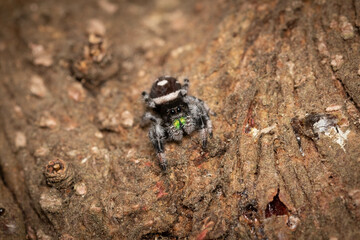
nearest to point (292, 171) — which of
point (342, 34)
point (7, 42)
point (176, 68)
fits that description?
point (342, 34)

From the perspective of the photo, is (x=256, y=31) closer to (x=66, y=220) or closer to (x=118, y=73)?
(x=118, y=73)

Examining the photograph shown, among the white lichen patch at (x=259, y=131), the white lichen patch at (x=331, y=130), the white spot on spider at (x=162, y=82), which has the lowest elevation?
the white lichen patch at (x=331, y=130)

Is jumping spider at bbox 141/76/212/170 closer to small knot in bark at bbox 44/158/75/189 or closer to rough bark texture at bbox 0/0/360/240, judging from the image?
rough bark texture at bbox 0/0/360/240

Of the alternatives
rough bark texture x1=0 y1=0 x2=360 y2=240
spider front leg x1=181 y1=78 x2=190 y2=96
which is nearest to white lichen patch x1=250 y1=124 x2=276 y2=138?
rough bark texture x1=0 y1=0 x2=360 y2=240

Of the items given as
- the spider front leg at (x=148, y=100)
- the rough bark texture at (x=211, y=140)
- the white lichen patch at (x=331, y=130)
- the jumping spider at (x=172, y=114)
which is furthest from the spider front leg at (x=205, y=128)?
the white lichen patch at (x=331, y=130)

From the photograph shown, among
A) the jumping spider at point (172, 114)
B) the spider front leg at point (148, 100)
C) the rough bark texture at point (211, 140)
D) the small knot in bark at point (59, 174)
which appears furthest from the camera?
the spider front leg at point (148, 100)

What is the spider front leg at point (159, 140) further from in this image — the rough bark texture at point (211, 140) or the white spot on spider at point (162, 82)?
the white spot on spider at point (162, 82)

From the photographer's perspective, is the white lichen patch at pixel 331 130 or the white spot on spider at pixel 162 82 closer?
the white lichen patch at pixel 331 130
